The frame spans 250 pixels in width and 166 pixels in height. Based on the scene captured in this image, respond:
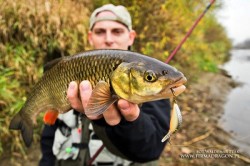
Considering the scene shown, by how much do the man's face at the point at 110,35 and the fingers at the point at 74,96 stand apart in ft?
3.91

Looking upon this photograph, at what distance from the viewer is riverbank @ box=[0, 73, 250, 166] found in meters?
4.02

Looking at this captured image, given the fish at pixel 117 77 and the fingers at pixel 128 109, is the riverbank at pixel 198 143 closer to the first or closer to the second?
the fingers at pixel 128 109

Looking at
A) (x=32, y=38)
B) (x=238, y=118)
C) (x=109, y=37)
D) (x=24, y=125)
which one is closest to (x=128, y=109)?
(x=24, y=125)

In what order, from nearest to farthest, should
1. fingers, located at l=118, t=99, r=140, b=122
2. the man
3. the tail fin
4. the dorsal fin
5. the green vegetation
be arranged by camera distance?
1. fingers, located at l=118, t=99, r=140, b=122
2. the man
3. the dorsal fin
4. the tail fin
5. the green vegetation

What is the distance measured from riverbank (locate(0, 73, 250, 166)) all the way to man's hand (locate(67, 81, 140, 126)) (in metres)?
1.44

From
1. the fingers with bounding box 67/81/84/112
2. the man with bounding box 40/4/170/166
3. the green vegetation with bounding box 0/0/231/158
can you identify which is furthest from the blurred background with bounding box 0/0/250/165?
the fingers with bounding box 67/81/84/112

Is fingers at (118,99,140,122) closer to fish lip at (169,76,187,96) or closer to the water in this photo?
fish lip at (169,76,187,96)

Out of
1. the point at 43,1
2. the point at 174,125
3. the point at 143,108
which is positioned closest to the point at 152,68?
the point at 174,125

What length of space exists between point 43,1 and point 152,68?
12.7 feet

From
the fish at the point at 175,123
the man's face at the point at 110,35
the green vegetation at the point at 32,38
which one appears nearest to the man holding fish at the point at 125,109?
the fish at the point at 175,123

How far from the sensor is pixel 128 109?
145 centimetres

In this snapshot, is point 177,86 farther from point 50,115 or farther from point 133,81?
point 50,115

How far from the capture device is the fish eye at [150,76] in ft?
4.29

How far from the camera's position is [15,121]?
2.05 m
